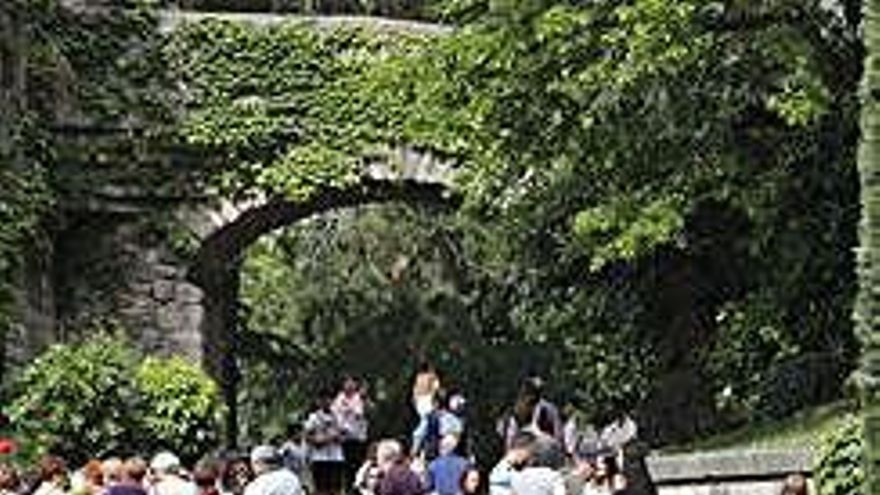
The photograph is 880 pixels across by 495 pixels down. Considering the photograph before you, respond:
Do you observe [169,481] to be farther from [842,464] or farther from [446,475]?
[842,464]

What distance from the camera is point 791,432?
13117mm

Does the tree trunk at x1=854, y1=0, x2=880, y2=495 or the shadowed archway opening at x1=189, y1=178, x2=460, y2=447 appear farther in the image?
the shadowed archway opening at x1=189, y1=178, x2=460, y2=447

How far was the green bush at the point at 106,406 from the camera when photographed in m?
15.4

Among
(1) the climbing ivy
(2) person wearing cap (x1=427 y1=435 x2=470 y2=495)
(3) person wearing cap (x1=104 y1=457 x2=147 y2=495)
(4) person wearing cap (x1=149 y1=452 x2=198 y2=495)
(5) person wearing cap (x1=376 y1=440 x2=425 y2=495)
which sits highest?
(1) the climbing ivy

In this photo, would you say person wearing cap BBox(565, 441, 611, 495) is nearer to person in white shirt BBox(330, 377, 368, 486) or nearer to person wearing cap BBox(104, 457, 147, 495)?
person in white shirt BBox(330, 377, 368, 486)

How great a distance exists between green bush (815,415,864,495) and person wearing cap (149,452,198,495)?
3166 millimetres

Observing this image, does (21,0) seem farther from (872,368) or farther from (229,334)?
(872,368)

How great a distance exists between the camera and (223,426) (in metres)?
17.2

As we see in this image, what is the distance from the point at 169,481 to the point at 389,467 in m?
1.30

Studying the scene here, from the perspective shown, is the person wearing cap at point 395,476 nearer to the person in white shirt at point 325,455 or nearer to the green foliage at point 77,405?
the green foliage at point 77,405

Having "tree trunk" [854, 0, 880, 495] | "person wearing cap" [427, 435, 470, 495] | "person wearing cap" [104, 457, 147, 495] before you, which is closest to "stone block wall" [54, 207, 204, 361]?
"person wearing cap" [427, 435, 470, 495]

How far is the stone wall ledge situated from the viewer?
11.6 meters

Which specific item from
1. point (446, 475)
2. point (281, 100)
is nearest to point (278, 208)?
point (281, 100)

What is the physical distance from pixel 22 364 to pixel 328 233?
29.6ft
